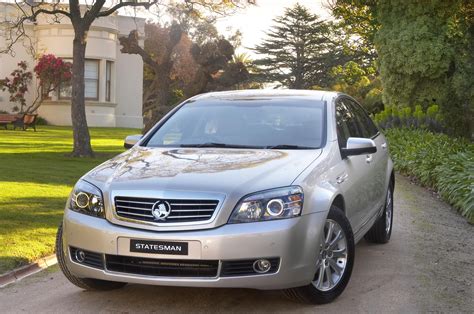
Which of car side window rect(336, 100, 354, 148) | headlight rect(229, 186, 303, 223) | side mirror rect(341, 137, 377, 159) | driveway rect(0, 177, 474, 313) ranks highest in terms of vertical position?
car side window rect(336, 100, 354, 148)

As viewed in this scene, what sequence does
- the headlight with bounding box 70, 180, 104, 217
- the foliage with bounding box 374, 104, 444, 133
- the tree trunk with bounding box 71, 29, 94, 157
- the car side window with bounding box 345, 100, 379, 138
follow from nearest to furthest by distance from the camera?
the headlight with bounding box 70, 180, 104, 217, the car side window with bounding box 345, 100, 379, 138, the tree trunk with bounding box 71, 29, 94, 157, the foliage with bounding box 374, 104, 444, 133

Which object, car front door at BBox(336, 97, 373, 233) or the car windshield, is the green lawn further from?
car front door at BBox(336, 97, 373, 233)

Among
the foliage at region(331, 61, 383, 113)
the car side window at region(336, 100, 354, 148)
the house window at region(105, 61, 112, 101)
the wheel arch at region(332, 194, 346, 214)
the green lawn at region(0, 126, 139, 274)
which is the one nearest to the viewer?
the wheel arch at region(332, 194, 346, 214)

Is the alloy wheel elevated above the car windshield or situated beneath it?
situated beneath

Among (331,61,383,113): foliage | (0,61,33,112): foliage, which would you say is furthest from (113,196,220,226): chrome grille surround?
(331,61,383,113): foliage

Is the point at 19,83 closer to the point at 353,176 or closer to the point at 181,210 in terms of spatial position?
the point at 353,176

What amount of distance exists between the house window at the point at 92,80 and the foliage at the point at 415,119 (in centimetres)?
1620

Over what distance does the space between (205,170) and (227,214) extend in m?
0.53

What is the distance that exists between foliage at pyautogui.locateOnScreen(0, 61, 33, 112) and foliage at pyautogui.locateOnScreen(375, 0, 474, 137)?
17.1 m

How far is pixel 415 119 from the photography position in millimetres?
20547

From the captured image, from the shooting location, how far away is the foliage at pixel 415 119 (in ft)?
64.3

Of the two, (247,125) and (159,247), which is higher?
(247,125)

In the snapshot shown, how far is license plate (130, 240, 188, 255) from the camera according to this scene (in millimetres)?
4527

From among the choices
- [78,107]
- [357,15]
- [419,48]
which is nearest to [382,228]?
[78,107]
